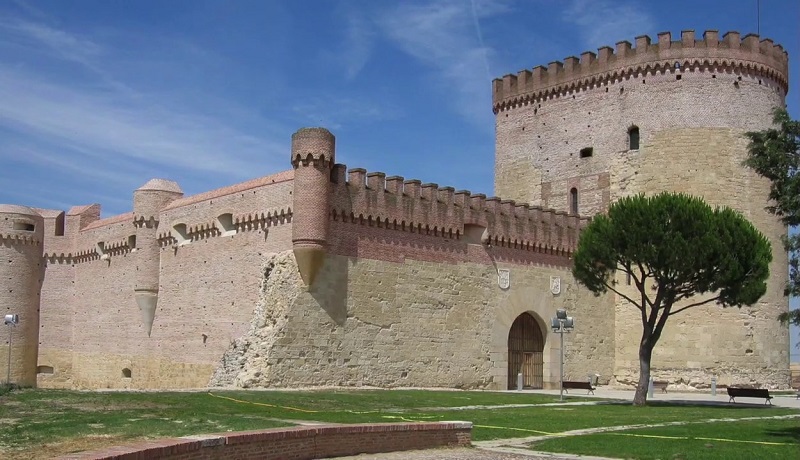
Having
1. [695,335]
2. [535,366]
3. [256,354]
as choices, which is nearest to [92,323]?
[256,354]

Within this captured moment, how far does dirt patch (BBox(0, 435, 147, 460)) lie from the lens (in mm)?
10281

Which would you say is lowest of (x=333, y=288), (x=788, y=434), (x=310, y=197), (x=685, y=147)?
(x=788, y=434)

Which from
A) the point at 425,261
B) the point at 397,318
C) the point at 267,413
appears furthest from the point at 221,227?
the point at 267,413

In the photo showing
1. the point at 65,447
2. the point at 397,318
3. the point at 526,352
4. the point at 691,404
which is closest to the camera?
the point at 65,447

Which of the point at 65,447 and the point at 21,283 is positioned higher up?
the point at 21,283

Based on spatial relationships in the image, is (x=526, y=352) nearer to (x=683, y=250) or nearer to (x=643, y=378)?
(x=643, y=378)

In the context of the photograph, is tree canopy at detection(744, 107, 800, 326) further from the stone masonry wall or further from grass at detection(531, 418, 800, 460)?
the stone masonry wall

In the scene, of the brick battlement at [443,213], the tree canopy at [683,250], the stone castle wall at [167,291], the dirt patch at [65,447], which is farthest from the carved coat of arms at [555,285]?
the dirt patch at [65,447]

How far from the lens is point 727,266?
968 inches

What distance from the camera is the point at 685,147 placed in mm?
34750

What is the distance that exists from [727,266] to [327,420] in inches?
532

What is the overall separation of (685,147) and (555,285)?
737 cm

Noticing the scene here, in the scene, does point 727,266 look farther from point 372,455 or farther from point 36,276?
point 36,276

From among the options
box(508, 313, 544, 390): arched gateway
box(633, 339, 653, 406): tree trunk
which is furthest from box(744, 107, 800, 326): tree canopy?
box(508, 313, 544, 390): arched gateway
